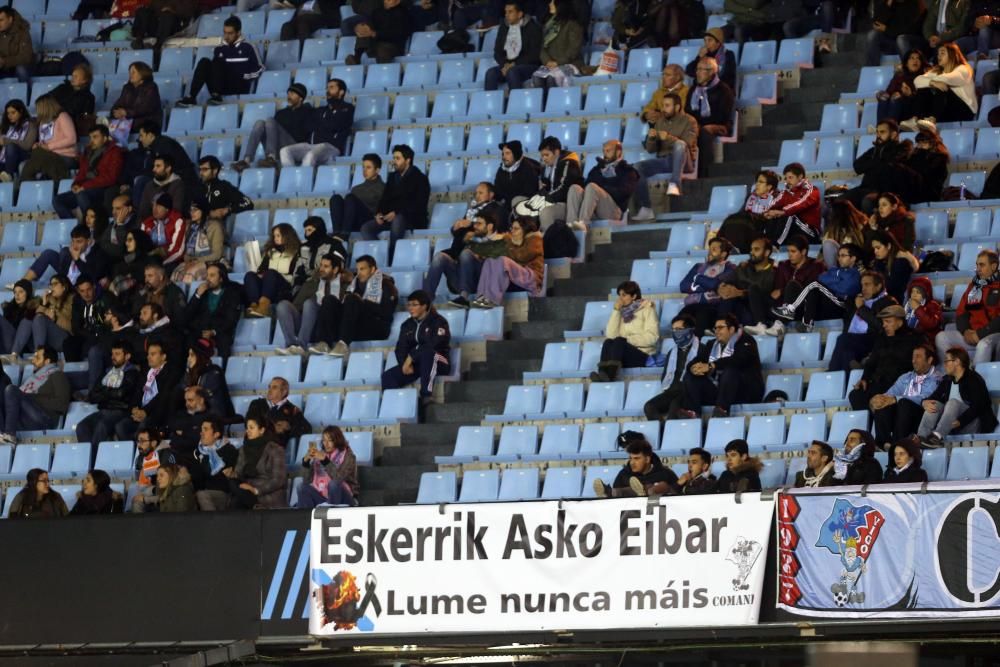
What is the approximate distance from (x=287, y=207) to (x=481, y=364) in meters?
3.55

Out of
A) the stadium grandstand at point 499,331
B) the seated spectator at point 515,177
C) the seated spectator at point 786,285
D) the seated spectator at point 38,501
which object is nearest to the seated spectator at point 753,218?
the stadium grandstand at point 499,331

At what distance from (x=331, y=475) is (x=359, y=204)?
3940 millimetres

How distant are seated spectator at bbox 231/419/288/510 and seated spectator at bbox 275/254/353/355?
1780mm

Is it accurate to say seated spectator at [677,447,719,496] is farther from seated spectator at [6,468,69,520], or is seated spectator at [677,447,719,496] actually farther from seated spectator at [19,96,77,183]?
seated spectator at [19,96,77,183]

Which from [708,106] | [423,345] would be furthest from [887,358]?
[708,106]

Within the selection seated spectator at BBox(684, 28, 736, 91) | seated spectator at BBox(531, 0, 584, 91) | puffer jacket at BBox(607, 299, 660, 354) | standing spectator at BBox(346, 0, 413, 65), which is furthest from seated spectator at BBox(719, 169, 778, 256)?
standing spectator at BBox(346, 0, 413, 65)

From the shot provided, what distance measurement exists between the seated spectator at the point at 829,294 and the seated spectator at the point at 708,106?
2.71 metres

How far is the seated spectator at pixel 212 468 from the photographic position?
13.3m

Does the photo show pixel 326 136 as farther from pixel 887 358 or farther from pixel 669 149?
pixel 887 358

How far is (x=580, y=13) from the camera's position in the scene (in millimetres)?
17531

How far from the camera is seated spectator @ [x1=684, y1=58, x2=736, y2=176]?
16078mm

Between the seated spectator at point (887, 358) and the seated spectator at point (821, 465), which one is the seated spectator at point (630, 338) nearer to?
the seated spectator at point (887, 358)

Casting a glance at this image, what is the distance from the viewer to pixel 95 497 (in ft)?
44.5

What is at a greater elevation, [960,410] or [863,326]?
[863,326]
